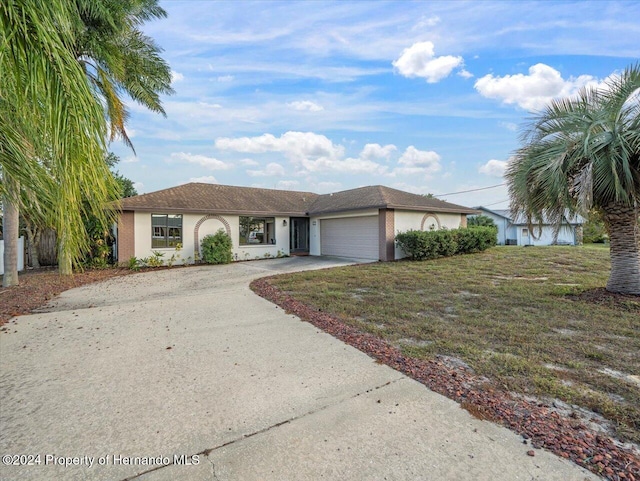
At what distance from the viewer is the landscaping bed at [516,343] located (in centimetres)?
244

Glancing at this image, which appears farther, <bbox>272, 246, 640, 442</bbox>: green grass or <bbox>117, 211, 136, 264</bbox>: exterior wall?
<bbox>117, 211, 136, 264</bbox>: exterior wall

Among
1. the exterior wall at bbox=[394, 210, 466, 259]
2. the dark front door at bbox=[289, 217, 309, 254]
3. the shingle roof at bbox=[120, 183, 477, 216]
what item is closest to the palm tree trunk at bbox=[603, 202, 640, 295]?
the shingle roof at bbox=[120, 183, 477, 216]

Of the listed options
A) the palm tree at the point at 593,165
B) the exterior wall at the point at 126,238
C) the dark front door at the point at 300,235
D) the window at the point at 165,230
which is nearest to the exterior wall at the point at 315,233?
the dark front door at the point at 300,235

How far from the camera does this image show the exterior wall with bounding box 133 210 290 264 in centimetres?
1309

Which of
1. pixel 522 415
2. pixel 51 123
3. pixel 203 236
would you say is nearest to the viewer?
pixel 51 123

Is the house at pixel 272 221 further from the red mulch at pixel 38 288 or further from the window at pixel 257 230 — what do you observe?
the red mulch at pixel 38 288

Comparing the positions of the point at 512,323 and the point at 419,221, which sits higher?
the point at 419,221

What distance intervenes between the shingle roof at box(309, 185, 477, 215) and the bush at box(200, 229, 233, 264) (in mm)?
5391

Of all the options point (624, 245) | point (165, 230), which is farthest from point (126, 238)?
point (624, 245)

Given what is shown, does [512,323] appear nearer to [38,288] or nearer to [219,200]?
[38,288]

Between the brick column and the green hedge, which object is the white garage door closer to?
the brick column

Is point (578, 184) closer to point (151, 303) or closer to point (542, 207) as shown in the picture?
point (542, 207)

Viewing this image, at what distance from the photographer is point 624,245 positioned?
678cm

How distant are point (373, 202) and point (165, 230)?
31.7 feet
